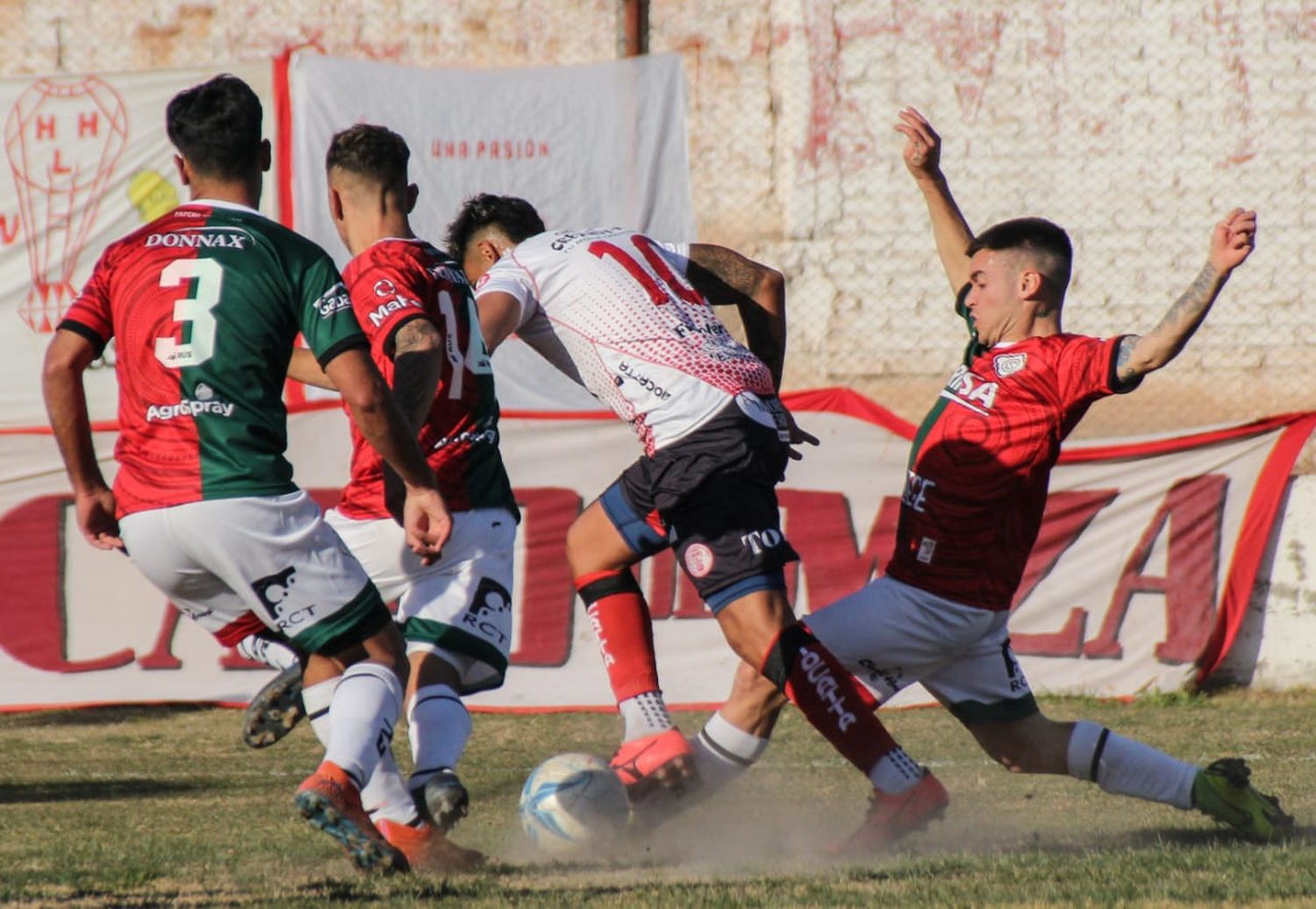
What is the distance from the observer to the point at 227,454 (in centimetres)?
393

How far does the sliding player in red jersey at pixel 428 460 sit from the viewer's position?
4.55m

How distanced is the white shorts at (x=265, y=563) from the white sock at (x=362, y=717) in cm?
10

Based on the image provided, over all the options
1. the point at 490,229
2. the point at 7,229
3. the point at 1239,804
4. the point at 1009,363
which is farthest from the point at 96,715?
the point at 1239,804

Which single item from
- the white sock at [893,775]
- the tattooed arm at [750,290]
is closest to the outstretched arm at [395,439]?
the white sock at [893,775]

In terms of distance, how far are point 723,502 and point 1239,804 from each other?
1.65 metres

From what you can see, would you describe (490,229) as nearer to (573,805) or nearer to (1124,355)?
(573,805)

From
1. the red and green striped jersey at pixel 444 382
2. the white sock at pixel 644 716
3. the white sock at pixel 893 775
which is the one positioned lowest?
the white sock at pixel 644 716

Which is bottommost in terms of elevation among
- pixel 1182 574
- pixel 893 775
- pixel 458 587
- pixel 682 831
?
pixel 1182 574

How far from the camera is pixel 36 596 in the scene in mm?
8398

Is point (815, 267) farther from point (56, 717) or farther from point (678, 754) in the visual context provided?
point (678, 754)

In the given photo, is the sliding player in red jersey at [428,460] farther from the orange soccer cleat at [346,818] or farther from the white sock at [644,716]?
the orange soccer cleat at [346,818]

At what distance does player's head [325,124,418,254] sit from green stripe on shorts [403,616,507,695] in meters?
1.14

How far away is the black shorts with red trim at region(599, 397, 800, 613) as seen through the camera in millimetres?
4582

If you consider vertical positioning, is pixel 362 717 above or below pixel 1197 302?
below
